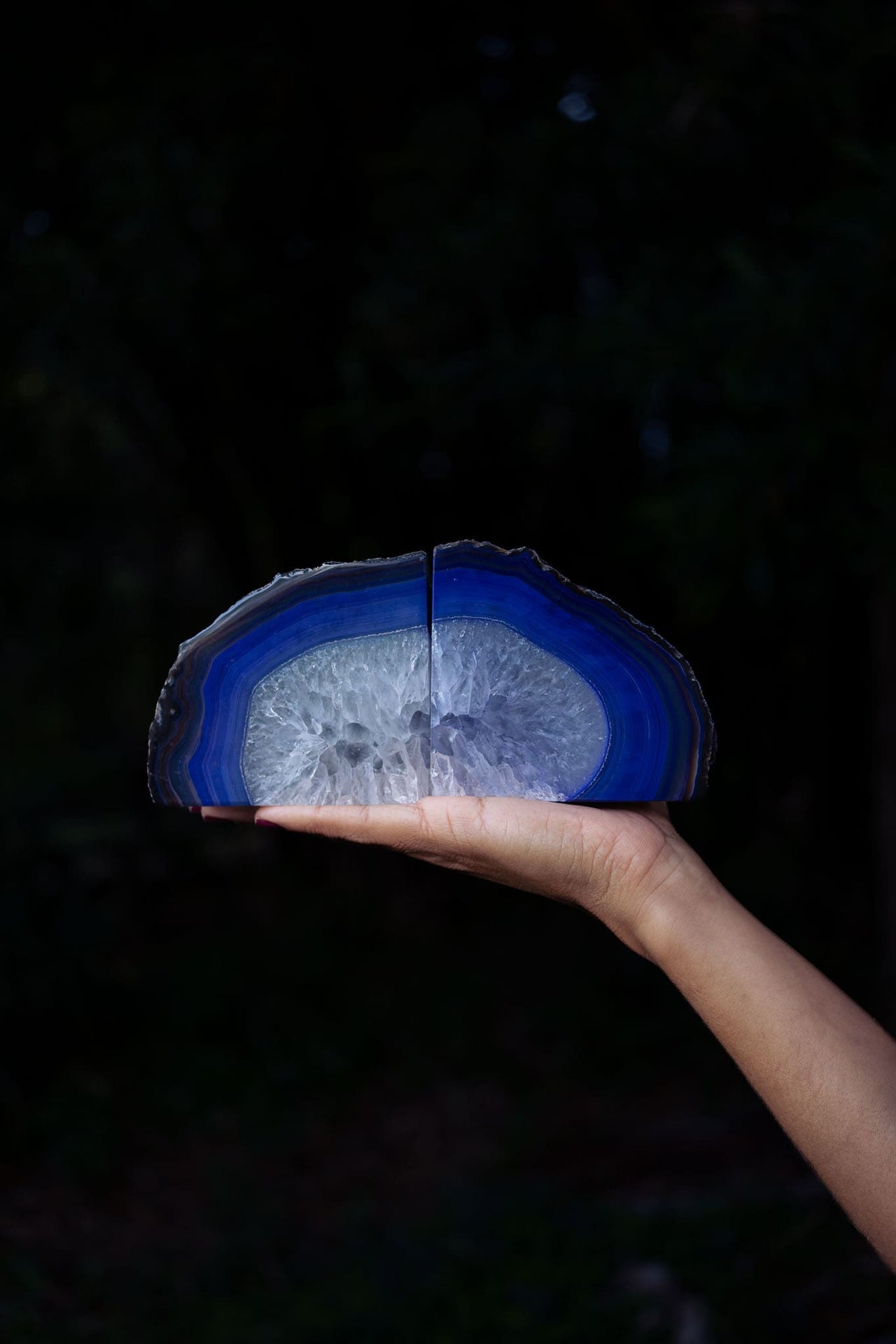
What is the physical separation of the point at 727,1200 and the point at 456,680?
6.74 feet

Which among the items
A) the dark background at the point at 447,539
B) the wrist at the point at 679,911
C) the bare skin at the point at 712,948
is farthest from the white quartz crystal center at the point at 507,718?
the dark background at the point at 447,539

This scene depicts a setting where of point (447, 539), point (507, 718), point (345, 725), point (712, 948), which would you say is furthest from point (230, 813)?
point (447, 539)

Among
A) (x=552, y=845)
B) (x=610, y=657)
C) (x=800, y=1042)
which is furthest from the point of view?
(x=610, y=657)

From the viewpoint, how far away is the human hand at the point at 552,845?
3.08 feet

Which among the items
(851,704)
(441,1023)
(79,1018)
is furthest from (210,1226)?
(851,704)

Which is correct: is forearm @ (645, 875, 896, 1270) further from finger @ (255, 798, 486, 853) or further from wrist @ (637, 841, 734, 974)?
finger @ (255, 798, 486, 853)

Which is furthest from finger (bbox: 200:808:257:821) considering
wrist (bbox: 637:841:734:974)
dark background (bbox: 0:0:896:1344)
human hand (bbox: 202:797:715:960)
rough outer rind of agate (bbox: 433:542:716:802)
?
dark background (bbox: 0:0:896:1344)

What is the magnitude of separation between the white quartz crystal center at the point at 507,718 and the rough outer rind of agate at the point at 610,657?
12mm

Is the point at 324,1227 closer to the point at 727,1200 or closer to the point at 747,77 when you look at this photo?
the point at 727,1200

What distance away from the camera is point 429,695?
1.17 m

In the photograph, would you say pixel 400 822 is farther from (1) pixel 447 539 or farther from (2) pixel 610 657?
(1) pixel 447 539

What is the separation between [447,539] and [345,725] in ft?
8.68

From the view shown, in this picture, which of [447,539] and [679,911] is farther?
[447,539]

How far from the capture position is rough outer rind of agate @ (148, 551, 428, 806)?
1.12 m
